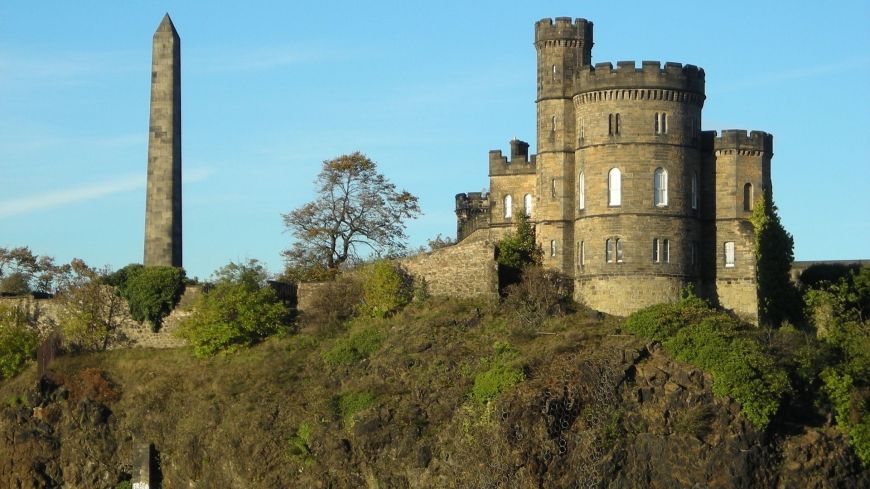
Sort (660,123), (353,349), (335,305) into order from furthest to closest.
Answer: (335,305)
(660,123)
(353,349)

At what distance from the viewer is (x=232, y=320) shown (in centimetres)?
7175

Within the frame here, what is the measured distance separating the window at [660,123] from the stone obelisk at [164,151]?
57.7 feet

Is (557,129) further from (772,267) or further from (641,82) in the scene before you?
(772,267)

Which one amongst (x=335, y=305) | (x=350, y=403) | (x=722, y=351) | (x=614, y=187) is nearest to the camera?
(x=722, y=351)

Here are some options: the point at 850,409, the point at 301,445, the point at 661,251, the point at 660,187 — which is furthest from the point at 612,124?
the point at 301,445

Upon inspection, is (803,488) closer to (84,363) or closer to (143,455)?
(143,455)

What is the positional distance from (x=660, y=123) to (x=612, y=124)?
1.63 m

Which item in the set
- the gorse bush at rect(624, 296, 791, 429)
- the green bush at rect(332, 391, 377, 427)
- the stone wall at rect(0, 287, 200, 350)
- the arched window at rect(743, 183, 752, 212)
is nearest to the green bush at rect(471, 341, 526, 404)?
the green bush at rect(332, 391, 377, 427)

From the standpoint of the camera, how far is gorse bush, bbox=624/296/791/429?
203ft

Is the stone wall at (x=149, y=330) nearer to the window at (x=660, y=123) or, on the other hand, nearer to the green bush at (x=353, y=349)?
the green bush at (x=353, y=349)

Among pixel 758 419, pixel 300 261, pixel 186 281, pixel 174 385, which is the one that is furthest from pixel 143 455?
pixel 758 419

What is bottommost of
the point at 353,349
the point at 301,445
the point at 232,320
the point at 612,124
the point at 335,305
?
the point at 301,445

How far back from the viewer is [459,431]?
6238 centimetres

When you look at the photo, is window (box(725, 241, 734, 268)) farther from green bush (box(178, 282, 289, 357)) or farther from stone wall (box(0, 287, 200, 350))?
stone wall (box(0, 287, 200, 350))
